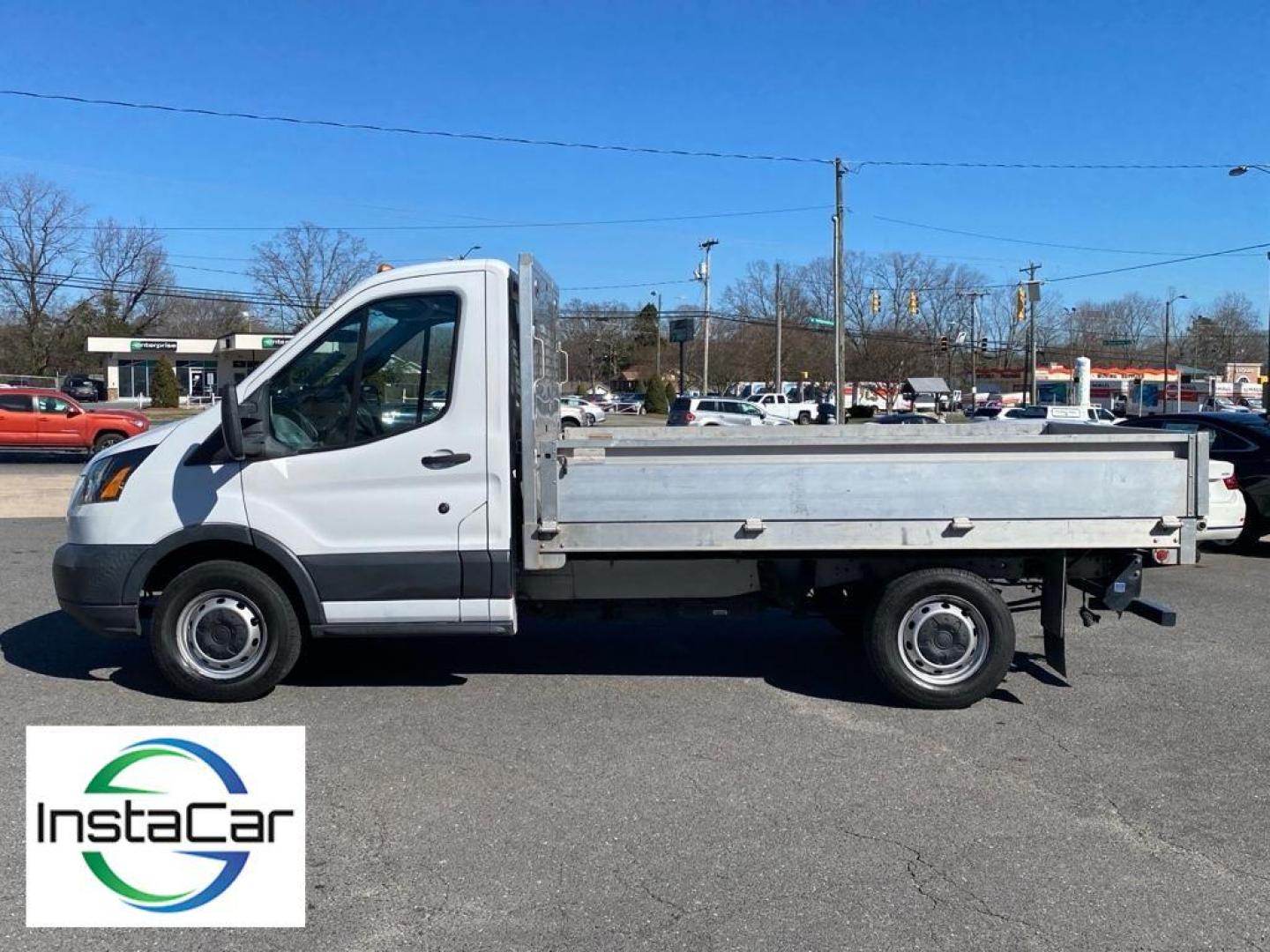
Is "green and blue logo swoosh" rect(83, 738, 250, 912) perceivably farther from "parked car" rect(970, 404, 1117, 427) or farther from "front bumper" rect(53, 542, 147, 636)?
"parked car" rect(970, 404, 1117, 427)

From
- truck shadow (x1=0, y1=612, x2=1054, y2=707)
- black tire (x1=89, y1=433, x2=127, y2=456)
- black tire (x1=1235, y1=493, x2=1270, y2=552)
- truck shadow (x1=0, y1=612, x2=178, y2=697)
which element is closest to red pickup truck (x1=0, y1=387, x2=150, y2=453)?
black tire (x1=89, y1=433, x2=127, y2=456)

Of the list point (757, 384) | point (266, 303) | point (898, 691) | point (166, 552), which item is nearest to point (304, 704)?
point (166, 552)

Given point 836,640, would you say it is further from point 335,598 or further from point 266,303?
point 266,303

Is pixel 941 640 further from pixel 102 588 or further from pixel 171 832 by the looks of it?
pixel 102 588

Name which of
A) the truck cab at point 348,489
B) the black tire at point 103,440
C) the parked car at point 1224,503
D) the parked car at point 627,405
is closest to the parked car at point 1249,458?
the parked car at point 1224,503

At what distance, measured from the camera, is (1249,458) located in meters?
11.8

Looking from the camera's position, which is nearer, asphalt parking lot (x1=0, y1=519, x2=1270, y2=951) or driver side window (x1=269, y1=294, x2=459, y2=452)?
asphalt parking lot (x1=0, y1=519, x2=1270, y2=951)

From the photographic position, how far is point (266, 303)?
58.7m

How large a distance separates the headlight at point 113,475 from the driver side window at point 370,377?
0.78m

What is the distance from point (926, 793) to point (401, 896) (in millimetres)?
2334

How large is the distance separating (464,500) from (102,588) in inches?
79.6

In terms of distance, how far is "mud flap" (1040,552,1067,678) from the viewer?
5.90m

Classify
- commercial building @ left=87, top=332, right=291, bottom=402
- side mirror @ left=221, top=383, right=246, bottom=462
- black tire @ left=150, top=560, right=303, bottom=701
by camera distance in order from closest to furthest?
side mirror @ left=221, top=383, right=246, bottom=462
black tire @ left=150, top=560, right=303, bottom=701
commercial building @ left=87, top=332, right=291, bottom=402

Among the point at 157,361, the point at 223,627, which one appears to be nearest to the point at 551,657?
the point at 223,627
